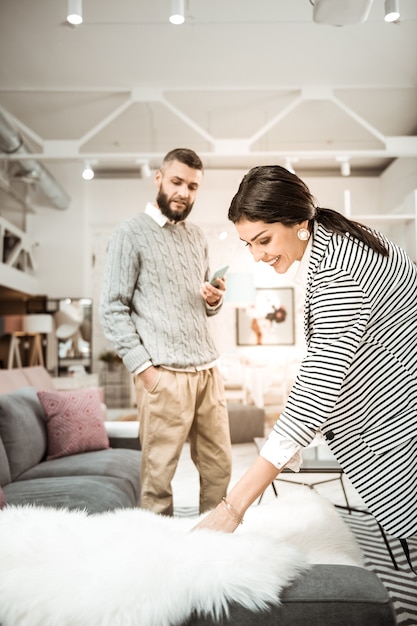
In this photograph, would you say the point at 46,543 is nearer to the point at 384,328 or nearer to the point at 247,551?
the point at 247,551

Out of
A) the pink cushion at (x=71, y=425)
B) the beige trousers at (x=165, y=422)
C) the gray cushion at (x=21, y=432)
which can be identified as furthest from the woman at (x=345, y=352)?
the pink cushion at (x=71, y=425)

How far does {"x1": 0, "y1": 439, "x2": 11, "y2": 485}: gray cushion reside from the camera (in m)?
2.30

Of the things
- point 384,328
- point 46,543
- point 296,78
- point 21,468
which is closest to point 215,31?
point 296,78

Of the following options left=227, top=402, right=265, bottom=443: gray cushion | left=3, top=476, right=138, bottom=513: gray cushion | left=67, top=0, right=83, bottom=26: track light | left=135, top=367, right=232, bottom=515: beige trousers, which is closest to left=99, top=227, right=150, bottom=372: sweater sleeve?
left=135, top=367, right=232, bottom=515: beige trousers

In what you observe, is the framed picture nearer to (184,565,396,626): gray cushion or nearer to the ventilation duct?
the ventilation duct

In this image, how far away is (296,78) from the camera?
18.4 feet

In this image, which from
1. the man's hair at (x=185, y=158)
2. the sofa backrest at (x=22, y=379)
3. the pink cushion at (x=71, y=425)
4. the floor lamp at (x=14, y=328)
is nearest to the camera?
the man's hair at (x=185, y=158)

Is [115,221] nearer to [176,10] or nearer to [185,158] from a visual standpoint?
[176,10]

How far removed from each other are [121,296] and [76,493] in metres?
0.75

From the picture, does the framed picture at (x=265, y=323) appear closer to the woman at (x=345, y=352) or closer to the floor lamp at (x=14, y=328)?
the floor lamp at (x=14, y=328)

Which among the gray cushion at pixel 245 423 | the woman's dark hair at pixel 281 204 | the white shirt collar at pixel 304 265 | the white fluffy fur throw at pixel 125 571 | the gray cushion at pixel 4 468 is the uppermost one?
the woman's dark hair at pixel 281 204

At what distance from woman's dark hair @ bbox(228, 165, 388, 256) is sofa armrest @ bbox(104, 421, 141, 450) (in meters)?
2.25

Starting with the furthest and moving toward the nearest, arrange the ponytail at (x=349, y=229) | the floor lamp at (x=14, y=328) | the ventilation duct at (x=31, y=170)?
the floor lamp at (x=14, y=328) → the ventilation duct at (x=31, y=170) → the ponytail at (x=349, y=229)

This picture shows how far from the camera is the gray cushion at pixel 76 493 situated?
2.00 metres
